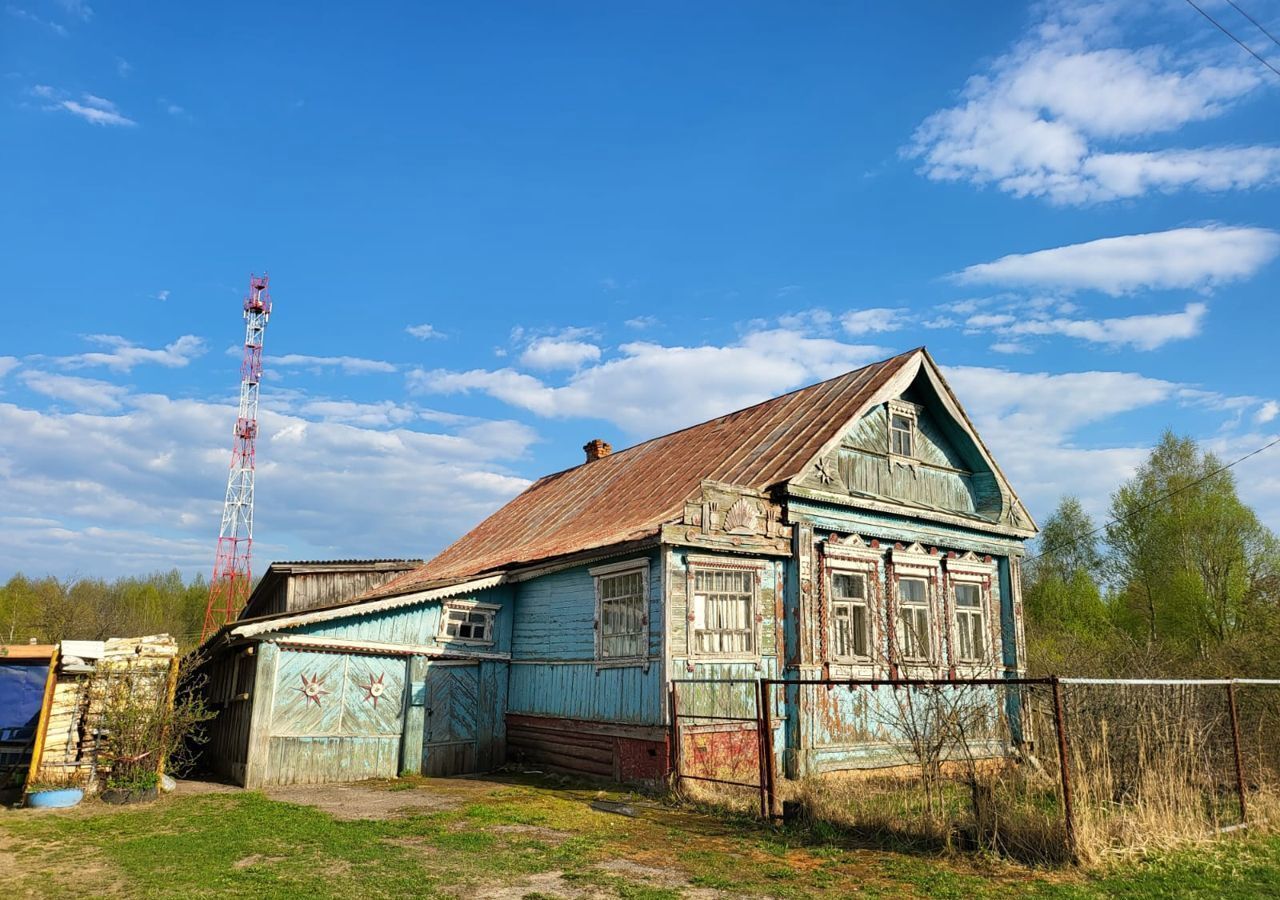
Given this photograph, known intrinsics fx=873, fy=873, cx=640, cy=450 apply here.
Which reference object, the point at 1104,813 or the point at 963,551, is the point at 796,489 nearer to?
the point at 963,551

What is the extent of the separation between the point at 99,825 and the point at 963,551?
15546 mm

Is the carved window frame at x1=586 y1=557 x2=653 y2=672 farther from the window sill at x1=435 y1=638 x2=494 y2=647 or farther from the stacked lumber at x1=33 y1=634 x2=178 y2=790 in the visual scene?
the stacked lumber at x1=33 y1=634 x2=178 y2=790

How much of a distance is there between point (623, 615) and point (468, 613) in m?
3.81

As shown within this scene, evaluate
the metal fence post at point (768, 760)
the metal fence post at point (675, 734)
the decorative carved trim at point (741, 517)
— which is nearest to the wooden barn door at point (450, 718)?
the metal fence post at point (675, 734)

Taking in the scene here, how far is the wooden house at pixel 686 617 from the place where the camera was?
14195 mm

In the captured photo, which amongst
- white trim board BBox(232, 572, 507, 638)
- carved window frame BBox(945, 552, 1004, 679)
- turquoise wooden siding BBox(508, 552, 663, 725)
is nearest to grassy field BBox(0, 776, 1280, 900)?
turquoise wooden siding BBox(508, 552, 663, 725)

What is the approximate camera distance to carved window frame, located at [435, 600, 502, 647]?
54.1 ft

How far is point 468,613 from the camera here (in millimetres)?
16953

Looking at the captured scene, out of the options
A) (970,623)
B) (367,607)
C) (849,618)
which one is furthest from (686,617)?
(970,623)

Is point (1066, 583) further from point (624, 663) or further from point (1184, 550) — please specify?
point (624, 663)

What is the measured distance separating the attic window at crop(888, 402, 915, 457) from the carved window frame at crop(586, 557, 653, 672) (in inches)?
245

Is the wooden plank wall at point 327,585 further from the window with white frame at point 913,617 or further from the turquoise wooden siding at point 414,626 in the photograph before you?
the window with white frame at point 913,617

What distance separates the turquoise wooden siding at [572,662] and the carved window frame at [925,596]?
490cm

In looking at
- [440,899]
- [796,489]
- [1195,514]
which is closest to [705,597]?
[796,489]
